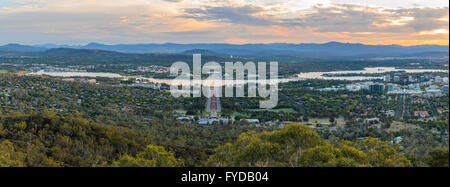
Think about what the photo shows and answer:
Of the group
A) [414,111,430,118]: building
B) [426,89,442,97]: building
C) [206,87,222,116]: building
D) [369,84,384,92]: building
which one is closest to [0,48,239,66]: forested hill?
[206,87,222,116]: building

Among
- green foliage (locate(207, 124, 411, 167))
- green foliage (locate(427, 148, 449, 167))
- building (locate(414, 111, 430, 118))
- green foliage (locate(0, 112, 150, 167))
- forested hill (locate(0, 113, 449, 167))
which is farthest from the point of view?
building (locate(414, 111, 430, 118))

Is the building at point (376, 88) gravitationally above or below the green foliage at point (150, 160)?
above

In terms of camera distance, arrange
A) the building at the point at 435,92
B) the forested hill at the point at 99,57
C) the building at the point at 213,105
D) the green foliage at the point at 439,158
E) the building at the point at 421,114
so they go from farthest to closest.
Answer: the forested hill at the point at 99,57 < the building at the point at 435,92 < the building at the point at 213,105 < the building at the point at 421,114 < the green foliage at the point at 439,158

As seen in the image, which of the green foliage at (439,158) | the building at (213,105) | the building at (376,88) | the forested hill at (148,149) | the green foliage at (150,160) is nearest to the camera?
the green foliage at (439,158)

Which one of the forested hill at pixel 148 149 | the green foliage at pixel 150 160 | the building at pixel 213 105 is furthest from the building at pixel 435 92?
the green foliage at pixel 150 160

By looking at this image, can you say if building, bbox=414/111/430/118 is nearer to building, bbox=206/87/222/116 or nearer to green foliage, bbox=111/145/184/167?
building, bbox=206/87/222/116

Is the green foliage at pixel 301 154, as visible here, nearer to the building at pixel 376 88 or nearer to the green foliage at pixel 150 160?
the green foliage at pixel 150 160

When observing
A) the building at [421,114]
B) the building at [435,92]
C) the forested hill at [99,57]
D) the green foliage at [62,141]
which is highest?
the forested hill at [99,57]

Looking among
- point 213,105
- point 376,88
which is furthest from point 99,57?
point 376,88
